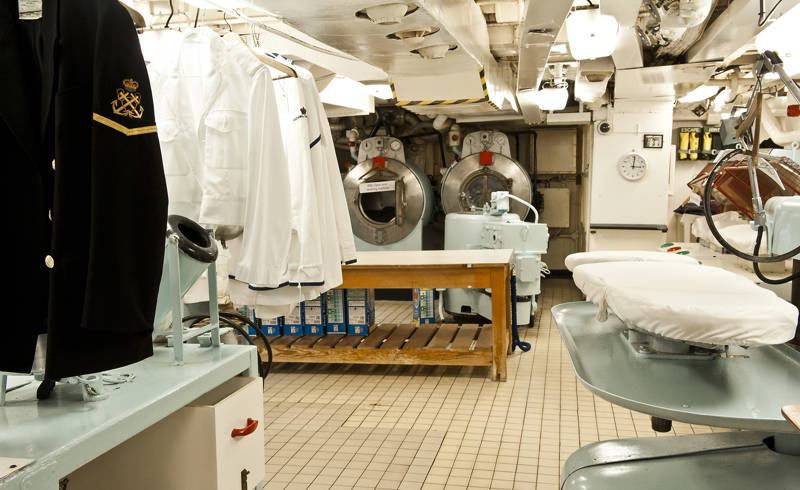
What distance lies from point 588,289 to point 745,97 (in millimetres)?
6659

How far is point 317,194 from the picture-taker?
9.76 feet

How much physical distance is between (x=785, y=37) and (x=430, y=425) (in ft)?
10.4

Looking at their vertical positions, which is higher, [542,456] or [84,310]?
[84,310]

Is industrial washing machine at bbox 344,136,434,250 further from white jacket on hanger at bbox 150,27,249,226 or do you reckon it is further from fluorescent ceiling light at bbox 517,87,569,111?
white jacket on hanger at bbox 150,27,249,226

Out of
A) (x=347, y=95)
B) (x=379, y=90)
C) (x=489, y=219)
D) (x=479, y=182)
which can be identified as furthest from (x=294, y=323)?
(x=479, y=182)

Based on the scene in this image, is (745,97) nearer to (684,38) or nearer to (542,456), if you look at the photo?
(684,38)

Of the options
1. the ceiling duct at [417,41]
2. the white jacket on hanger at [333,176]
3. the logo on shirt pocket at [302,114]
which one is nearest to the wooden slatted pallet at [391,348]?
the white jacket on hanger at [333,176]

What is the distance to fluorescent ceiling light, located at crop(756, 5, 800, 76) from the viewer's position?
3393 millimetres

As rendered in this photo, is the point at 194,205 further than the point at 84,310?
Yes

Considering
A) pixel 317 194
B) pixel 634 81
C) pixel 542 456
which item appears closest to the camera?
pixel 317 194

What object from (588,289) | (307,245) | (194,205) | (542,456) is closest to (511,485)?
(542,456)

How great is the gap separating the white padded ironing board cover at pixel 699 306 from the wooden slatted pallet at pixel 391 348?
2598mm

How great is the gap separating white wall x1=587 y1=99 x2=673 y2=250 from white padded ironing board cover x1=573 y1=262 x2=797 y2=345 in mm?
4942

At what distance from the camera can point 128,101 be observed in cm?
141
